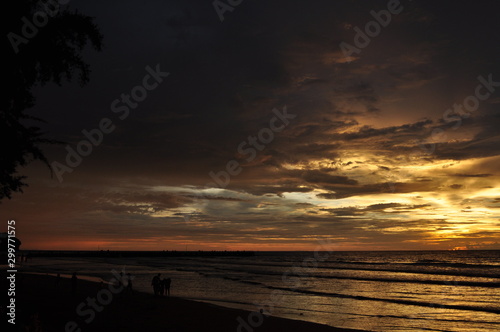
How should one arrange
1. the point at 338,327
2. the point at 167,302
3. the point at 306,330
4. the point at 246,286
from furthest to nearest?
1. the point at 246,286
2. the point at 167,302
3. the point at 338,327
4. the point at 306,330

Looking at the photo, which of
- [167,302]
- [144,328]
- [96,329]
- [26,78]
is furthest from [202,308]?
[26,78]

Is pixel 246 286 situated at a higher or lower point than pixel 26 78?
lower

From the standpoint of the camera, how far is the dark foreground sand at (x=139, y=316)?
64.8 ft

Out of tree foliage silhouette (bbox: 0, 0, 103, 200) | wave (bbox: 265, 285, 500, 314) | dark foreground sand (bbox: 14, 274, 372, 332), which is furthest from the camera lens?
wave (bbox: 265, 285, 500, 314)

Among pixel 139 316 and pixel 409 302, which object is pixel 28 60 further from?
pixel 409 302

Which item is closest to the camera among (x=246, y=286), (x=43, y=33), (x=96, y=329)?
(x=43, y=33)

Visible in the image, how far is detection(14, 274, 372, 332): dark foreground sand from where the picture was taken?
778 inches

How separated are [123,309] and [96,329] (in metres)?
6.44

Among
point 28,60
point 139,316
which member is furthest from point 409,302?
point 28,60

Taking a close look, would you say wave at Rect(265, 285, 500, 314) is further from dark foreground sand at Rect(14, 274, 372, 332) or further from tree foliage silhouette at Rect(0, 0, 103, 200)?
tree foliage silhouette at Rect(0, 0, 103, 200)

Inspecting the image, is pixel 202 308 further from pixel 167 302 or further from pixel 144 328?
pixel 144 328

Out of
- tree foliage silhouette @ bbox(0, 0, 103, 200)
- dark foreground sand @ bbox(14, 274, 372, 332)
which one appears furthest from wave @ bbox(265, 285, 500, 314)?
tree foliage silhouette @ bbox(0, 0, 103, 200)

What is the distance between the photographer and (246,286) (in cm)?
4472

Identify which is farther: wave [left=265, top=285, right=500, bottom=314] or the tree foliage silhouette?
wave [left=265, top=285, right=500, bottom=314]
